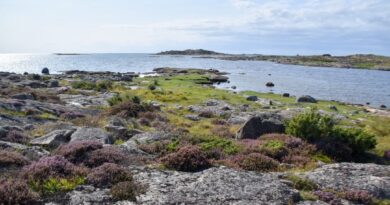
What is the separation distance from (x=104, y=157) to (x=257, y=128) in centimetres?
1205

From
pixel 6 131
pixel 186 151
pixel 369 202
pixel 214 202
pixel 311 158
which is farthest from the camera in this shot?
pixel 6 131

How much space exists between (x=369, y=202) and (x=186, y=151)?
7.14 meters

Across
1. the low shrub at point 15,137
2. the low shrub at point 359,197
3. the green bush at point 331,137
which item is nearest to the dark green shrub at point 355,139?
the green bush at point 331,137

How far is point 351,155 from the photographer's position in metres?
22.9

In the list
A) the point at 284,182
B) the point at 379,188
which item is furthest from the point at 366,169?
the point at 284,182

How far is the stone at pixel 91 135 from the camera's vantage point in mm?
21094

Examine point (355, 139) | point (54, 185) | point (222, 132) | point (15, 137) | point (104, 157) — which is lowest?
point (222, 132)

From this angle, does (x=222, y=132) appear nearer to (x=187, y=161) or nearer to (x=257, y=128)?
(x=257, y=128)

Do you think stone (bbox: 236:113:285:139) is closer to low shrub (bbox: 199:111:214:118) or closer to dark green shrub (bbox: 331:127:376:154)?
dark green shrub (bbox: 331:127:376:154)

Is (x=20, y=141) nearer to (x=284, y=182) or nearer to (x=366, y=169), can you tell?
(x=284, y=182)

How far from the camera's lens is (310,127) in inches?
932

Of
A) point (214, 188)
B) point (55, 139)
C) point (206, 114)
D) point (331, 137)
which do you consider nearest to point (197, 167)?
point (214, 188)

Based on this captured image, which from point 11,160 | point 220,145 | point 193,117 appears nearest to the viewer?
point 11,160

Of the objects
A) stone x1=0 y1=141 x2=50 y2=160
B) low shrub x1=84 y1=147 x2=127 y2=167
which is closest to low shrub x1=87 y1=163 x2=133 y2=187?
low shrub x1=84 y1=147 x2=127 y2=167
